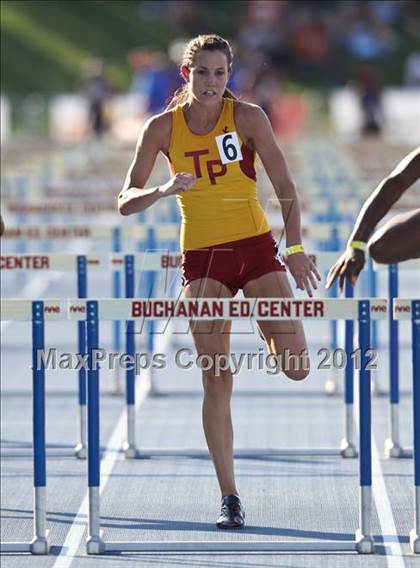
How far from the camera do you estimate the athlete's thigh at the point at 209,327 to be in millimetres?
7430

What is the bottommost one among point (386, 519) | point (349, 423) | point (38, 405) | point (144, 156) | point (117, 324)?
point (386, 519)

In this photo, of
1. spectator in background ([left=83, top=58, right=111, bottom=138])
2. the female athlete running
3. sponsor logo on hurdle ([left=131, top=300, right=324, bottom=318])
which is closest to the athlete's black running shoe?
the female athlete running

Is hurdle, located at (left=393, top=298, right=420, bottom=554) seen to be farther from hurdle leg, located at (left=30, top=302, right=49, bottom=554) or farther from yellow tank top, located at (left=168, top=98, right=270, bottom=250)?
hurdle leg, located at (left=30, top=302, right=49, bottom=554)

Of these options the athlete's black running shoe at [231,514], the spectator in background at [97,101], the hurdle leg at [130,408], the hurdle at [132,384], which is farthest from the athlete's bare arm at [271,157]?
the spectator in background at [97,101]

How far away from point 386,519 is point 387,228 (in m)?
2.14

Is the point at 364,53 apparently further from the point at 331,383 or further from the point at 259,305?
the point at 259,305

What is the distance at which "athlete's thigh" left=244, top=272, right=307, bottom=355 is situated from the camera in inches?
292

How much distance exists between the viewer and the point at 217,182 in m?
7.39

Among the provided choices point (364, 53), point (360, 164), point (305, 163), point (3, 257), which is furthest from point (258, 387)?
point (364, 53)

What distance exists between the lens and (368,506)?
7266 mm

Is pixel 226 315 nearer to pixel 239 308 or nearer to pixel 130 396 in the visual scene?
pixel 239 308

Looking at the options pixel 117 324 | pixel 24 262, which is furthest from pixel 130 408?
pixel 117 324

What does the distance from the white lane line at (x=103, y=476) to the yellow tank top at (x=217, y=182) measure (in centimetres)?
133

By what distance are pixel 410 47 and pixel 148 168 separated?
54085mm
